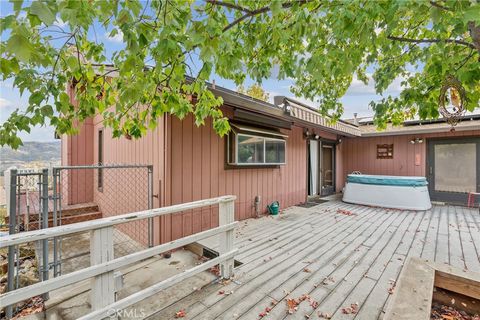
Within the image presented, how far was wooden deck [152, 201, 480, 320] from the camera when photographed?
2232 mm

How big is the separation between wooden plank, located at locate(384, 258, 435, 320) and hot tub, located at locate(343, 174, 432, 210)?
478cm

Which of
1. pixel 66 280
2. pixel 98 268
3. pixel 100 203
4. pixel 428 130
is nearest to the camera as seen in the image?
pixel 66 280

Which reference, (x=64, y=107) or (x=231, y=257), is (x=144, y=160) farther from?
(x=231, y=257)

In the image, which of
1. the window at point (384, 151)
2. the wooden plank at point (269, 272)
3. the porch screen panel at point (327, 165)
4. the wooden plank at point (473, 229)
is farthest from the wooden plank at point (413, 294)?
the window at point (384, 151)

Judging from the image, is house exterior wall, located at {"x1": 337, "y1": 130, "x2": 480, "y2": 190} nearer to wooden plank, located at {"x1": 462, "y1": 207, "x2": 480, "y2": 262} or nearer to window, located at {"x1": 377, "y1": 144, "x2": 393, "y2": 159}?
window, located at {"x1": 377, "y1": 144, "x2": 393, "y2": 159}

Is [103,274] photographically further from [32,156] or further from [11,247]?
[32,156]

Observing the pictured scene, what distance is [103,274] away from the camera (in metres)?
1.75

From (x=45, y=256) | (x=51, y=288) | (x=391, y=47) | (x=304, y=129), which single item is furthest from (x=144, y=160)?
(x=304, y=129)

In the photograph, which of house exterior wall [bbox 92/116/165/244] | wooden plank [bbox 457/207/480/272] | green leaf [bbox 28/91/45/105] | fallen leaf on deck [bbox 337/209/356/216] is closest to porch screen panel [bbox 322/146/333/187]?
fallen leaf on deck [bbox 337/209/356/216]

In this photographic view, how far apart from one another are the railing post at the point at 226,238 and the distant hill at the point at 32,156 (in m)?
3.55

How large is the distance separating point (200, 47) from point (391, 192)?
6.97m

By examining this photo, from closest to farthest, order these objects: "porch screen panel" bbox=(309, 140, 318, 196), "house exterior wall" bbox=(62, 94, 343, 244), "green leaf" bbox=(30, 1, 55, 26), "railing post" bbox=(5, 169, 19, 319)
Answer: "green leaf" bbox=(30, 1, 55, 26), "railing post" bbox=(5, 169, 19, 319), "house exterior wall" bbox=(62, 94, 343, 244), "porch screen panel" bbox=(309, 140, 318, 196)

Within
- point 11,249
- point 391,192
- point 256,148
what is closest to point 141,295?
point 11,249

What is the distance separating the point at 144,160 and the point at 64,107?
1.97m
